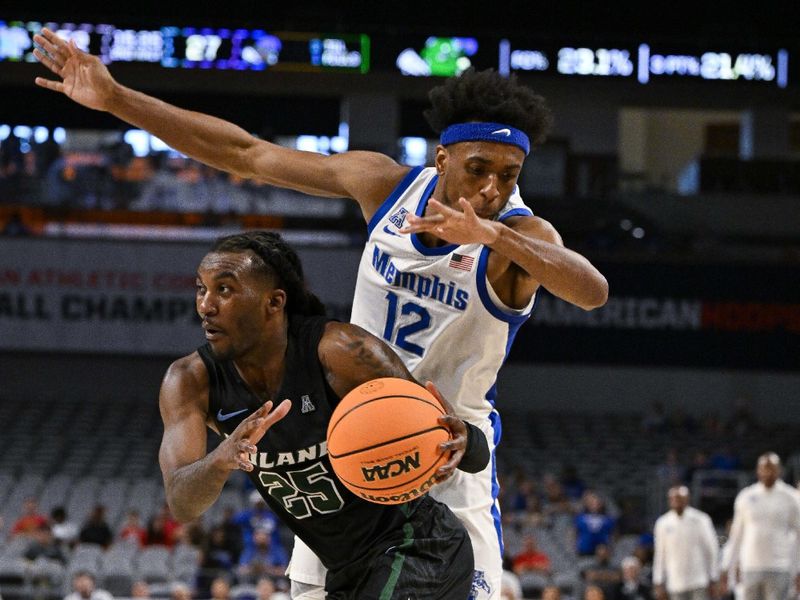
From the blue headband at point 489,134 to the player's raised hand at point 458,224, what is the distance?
0.47 m

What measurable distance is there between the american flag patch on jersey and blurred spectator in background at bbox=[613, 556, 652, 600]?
7900 millimetres

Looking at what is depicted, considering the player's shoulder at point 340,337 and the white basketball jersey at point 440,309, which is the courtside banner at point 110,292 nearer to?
the white basketball jersey at point 440,309

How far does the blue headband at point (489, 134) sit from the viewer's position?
3645 millimetres

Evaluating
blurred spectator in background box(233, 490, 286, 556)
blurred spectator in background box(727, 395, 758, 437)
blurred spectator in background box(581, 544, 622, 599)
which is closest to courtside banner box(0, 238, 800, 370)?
blurred spectator in background box(727, 395, 758, 437)

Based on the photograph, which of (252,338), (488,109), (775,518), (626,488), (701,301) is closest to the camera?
(252,338)

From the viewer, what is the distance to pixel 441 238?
3588 mm

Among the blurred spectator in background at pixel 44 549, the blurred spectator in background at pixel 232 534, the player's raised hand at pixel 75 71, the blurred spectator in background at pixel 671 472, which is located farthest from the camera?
the blurred spectator in background at pixel 671 472

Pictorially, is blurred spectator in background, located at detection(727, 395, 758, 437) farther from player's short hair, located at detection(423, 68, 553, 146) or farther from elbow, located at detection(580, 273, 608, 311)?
elbow, located at detection(580, 273, 608, 311)

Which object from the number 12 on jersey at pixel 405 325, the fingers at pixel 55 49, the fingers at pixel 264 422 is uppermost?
the fingers at pixel 55 49

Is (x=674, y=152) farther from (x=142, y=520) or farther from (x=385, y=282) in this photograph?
(x=385, y=282)

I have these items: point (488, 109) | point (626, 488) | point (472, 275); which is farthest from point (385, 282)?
point (626, 488)

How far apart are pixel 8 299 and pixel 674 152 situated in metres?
14.2

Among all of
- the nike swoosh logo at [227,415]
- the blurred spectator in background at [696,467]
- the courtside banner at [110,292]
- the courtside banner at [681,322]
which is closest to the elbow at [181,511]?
the nike swoosh logo at [227,415]

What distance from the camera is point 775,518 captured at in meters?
10.5
